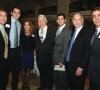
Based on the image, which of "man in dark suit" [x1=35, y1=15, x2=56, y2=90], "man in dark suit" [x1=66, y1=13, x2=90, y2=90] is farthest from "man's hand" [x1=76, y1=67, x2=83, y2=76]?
"man in dark suit" [x1=35, y1=15, x2=56, y2=90]

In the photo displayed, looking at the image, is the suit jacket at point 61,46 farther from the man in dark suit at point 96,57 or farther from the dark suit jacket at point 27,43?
the man in dark suit at point 96,57

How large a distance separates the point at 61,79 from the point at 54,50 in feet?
1.83

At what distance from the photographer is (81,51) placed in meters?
2.54

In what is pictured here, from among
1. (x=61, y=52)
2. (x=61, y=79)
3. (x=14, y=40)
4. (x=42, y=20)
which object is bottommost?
(x=61, y=79)

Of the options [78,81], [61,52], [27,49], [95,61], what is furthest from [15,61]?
[95,61]

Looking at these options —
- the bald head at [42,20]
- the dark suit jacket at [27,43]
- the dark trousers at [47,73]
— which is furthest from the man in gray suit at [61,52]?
the dark suit jacket at [27,43]

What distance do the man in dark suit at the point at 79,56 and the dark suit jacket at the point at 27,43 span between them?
1.09 meters

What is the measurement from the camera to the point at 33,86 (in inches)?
155

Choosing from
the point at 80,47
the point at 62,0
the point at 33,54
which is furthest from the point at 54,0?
the point at 80,47

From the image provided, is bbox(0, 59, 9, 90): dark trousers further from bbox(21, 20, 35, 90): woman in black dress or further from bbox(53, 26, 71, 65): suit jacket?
bbox(53, 26, 71, 65): suit jacket

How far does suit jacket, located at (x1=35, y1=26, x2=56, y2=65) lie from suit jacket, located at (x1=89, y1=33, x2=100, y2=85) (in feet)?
3.81

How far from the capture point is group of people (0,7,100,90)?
2.30m

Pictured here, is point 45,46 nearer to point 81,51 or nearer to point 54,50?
point 54,50

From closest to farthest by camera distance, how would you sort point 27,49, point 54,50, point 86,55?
1. point 86,55
2. point 54,50
3. point 27,49
